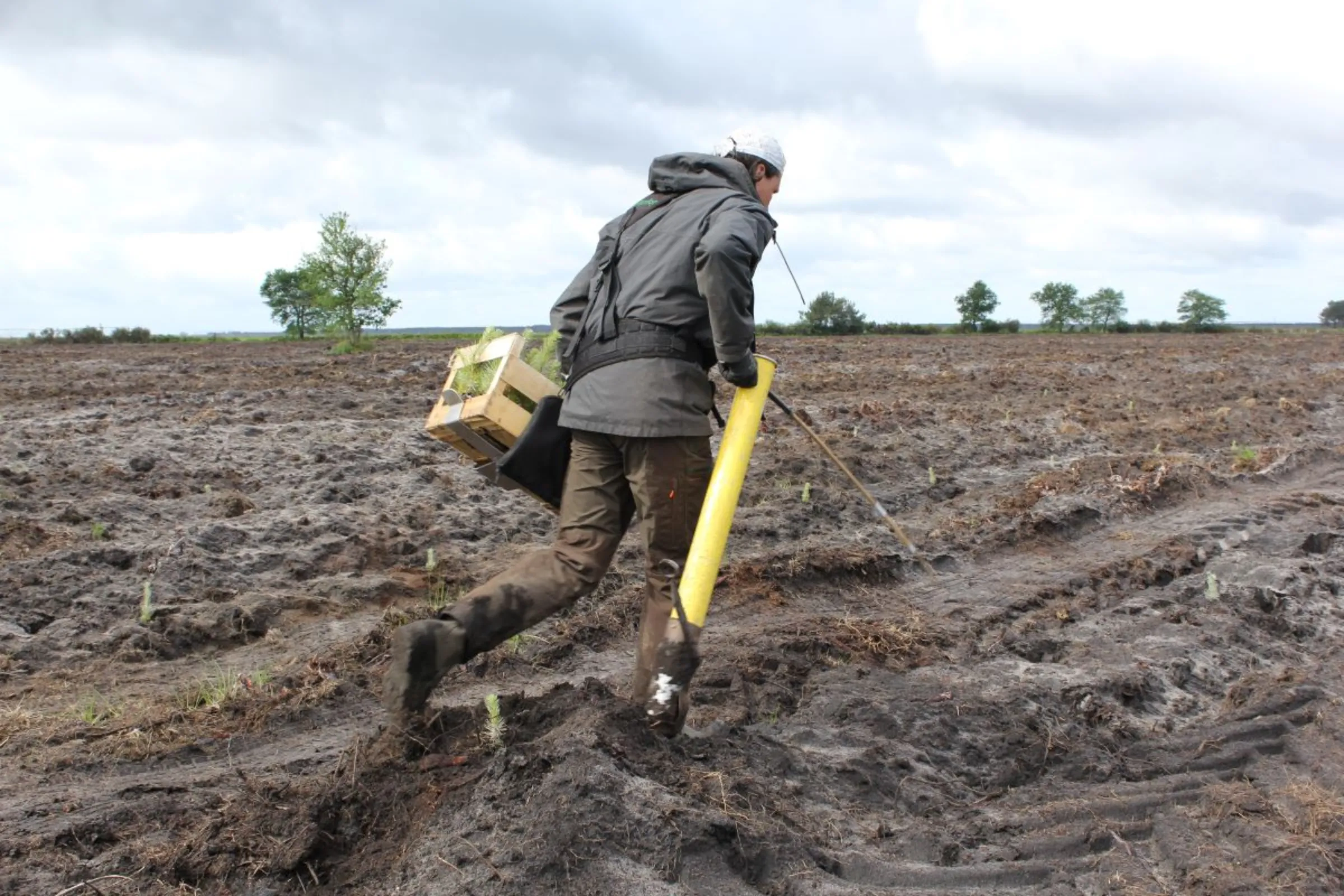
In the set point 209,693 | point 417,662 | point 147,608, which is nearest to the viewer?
point 417,662

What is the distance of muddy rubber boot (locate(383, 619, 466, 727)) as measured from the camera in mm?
3662

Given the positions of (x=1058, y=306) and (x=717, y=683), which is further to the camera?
(x=1058, y=306)

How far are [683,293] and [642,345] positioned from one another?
9.8 inches

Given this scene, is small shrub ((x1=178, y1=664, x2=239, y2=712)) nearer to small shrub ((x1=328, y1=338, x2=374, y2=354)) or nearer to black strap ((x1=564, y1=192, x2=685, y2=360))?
black strap ((x1=564, y1=192, x2=685, y2=360))

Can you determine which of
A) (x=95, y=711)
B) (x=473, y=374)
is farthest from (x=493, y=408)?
(x=95, y=711)

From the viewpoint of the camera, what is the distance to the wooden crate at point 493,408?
4336mm

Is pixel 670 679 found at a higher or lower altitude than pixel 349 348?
lower

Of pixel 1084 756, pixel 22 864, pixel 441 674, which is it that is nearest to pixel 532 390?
pixel 441 674

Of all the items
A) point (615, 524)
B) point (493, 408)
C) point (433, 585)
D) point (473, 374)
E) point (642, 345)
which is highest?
point (642, 345)

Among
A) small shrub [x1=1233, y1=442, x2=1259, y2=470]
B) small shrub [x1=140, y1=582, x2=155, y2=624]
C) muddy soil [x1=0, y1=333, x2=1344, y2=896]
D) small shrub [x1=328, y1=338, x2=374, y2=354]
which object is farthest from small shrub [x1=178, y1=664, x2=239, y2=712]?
small shrub [x1=328, y1=338, x2=374, y2=354]

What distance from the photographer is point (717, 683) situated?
195 inches

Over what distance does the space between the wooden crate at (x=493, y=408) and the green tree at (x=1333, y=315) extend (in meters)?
80.2

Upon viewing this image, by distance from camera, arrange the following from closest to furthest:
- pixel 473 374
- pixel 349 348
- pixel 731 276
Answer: pixel 731 276, pixel 473 374, pixel 349 348

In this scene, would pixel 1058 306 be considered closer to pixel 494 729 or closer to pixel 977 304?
pixel 977 304
